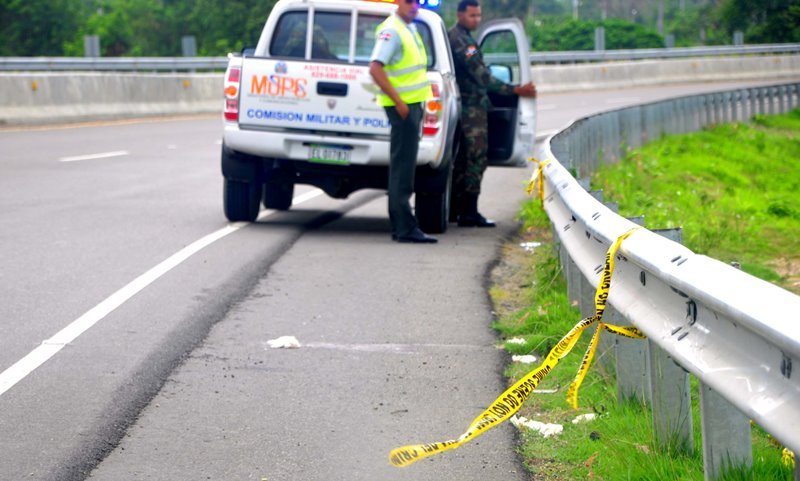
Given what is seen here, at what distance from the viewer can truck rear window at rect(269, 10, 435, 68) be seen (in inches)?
481

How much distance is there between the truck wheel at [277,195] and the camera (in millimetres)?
13872

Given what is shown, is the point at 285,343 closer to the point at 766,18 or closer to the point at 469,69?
the point at 469,69

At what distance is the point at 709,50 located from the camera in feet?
176

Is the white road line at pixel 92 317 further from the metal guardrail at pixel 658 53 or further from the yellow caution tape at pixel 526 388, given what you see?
the metal guardrail at pixel 658 53

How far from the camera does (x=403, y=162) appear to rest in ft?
37.6

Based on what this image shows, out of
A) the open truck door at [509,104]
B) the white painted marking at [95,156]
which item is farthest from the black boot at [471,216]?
the white painted marking at [95,156]

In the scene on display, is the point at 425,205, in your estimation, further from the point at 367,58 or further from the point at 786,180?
the point at 786,180

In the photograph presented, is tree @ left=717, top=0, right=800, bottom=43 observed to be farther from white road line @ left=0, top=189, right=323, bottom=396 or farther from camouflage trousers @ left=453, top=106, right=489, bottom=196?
white road line @ left=0, top=189, right=323, bottom=396

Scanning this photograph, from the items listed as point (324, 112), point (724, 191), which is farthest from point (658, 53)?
point (324, 112)

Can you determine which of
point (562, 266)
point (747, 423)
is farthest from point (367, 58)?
→ point (747, 423)

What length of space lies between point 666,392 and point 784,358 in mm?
1514

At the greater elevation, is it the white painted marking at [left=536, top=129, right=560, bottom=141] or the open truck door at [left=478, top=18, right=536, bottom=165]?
the open truck door at [left=478, top=18, right=536, bottom=165]

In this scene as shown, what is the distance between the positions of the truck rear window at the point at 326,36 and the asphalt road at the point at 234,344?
147cm

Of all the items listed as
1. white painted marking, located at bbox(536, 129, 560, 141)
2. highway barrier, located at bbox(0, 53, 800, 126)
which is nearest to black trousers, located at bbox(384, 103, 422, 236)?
white painted marking, located at bbox(536, 129, 560, 141)
